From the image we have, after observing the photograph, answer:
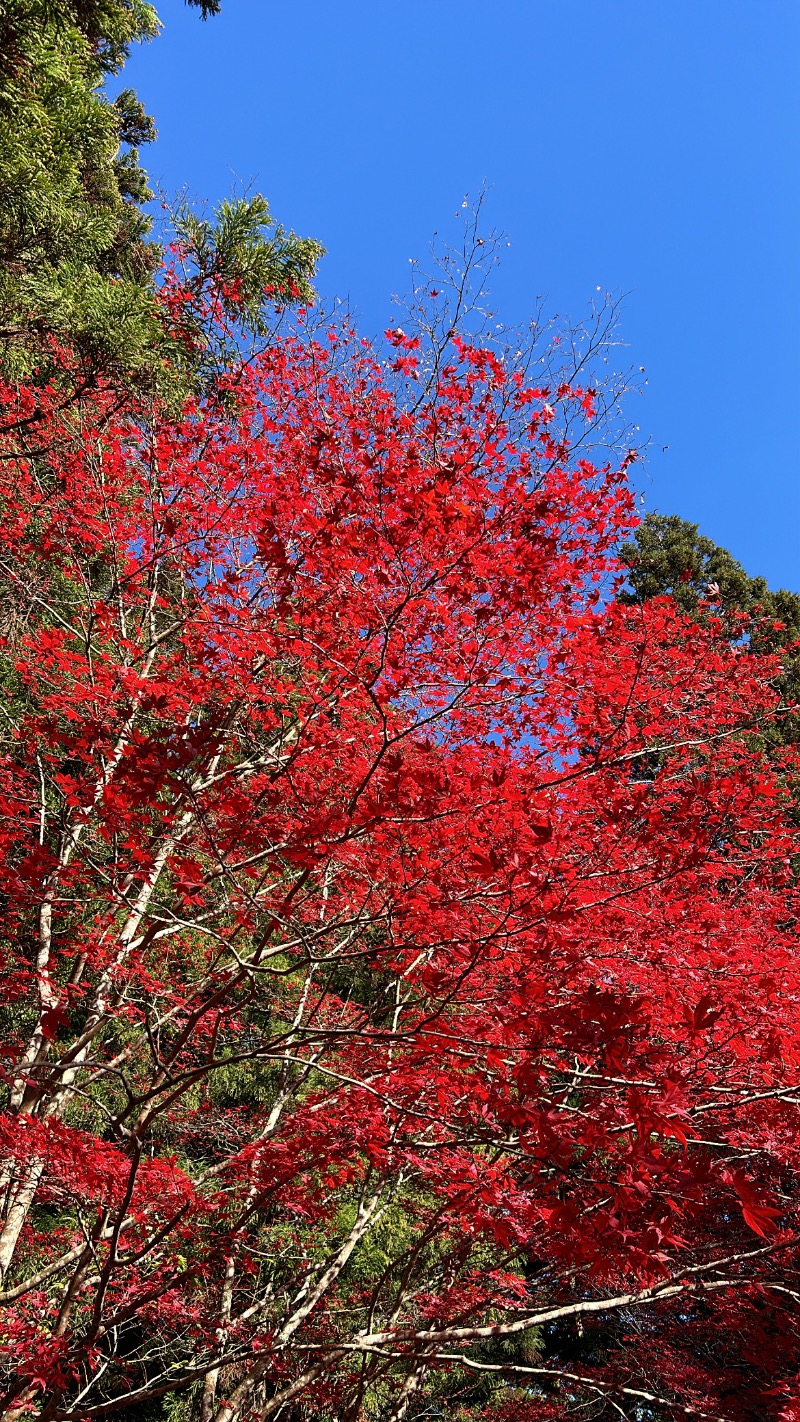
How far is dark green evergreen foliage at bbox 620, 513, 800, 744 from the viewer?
1423 centimetres

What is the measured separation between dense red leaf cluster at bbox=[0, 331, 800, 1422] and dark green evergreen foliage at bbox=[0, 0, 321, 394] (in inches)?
37.0

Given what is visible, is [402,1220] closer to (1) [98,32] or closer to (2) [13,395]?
(2) [13,395]

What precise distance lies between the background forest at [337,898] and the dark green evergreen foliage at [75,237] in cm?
4

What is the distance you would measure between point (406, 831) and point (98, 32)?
8029 mm

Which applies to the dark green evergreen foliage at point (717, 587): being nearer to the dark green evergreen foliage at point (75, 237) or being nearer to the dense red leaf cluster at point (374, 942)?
the dense red leaf cluster at point (374, 942)

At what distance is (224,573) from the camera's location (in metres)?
7.43

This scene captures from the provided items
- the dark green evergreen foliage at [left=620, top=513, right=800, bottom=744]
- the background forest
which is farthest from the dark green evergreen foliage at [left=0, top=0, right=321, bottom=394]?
the dark green evergreen foliage at [left=620, top=513, right=800, bottom=744]

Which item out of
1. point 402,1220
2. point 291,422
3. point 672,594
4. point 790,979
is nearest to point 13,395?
point 291,422

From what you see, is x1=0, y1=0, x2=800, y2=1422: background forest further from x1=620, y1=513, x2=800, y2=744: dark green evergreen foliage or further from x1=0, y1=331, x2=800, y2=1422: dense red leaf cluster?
x1=620, y1=513, x2=800, y2=744: dark green evergreen foliage

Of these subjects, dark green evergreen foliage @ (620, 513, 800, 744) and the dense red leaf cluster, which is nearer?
the dense red leaf cluster

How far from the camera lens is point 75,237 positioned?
651 centimetres

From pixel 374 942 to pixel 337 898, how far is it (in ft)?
2.22

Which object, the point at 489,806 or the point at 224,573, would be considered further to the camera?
the point at 224,573

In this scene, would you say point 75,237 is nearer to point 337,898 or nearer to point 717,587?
point 337,898
